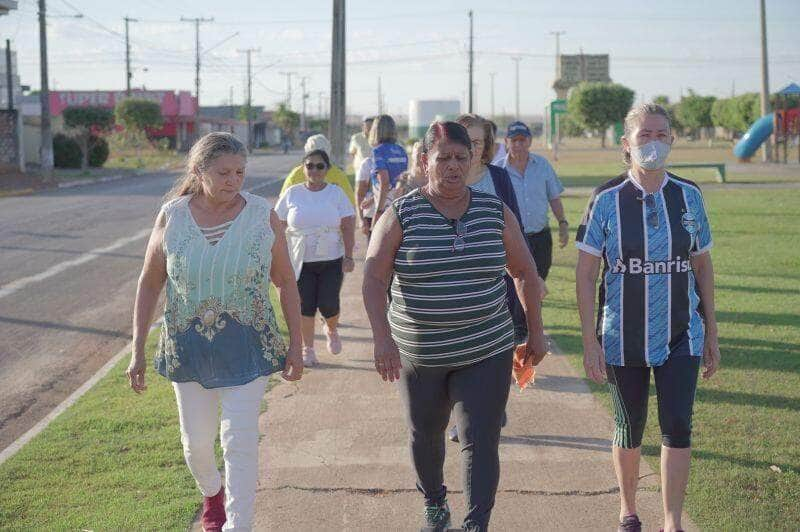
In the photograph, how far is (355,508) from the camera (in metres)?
4.87

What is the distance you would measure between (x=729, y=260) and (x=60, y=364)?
972cm

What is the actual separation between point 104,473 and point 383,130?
4895mm

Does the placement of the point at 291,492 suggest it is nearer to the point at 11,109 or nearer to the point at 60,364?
the point at 60,364

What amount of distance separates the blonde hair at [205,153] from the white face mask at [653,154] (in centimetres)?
168

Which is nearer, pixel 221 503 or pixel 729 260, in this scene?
pixel 221 503

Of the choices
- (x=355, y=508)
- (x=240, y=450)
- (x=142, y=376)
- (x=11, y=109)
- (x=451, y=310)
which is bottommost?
(x=355, y=508)

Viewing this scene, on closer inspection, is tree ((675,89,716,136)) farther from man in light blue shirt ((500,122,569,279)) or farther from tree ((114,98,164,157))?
man in light blue shirt ((500,122,569,279))

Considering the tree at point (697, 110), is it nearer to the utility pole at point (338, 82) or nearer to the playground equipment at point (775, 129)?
the playground equipment at point (775, 129)

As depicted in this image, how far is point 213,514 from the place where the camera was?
14.9ft

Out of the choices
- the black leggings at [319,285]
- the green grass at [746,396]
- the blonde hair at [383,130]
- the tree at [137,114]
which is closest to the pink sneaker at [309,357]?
the black leggings at [319,285]

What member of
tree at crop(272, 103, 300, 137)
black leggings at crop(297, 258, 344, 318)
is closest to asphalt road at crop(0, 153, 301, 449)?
black leggings at crop(297, 258, 344, 318)

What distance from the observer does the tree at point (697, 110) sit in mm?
94188

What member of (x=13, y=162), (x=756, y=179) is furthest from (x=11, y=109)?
(x=756, y=179)

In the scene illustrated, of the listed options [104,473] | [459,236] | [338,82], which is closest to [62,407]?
[104,473]
